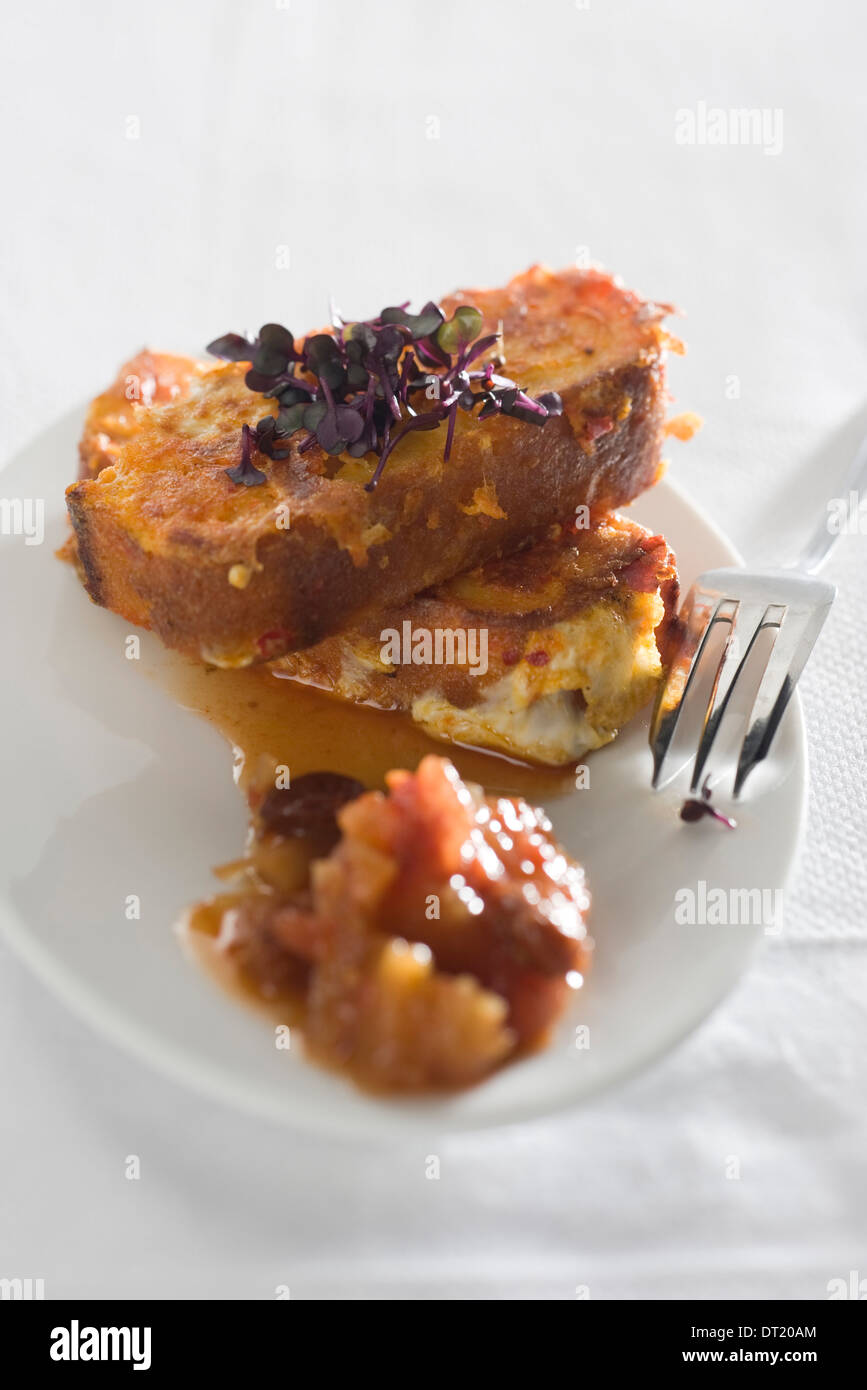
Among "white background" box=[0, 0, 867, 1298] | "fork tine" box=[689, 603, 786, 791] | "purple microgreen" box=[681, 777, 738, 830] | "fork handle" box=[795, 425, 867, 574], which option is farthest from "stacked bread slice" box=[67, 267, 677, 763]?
"white background" box=[0, 0, 867, 1298]

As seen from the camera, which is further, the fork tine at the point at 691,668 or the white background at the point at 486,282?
the fork tine at the point at 691,668

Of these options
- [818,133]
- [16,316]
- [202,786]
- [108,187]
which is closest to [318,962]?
[202,786]

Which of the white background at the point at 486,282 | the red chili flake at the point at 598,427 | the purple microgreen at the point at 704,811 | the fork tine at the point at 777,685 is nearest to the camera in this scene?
the white background at the point at 486,282

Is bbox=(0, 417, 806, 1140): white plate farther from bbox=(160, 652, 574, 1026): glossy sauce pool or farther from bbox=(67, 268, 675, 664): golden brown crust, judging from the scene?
bbox=(67, 268, 675, 664): golden brown crust

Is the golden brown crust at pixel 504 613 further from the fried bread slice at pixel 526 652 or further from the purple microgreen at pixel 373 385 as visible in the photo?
the purple microgreen at pixel 373 385

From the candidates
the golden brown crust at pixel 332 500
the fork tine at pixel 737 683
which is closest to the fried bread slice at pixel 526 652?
the golden brown crust at pixel 332 500

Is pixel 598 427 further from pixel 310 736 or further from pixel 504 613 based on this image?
pixel 310 736

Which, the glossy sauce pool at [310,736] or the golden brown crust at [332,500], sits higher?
the golden brown crust at [332,500]
